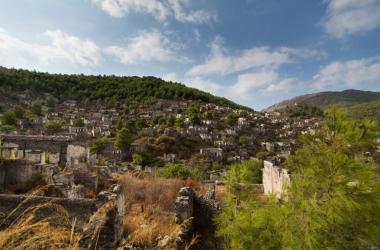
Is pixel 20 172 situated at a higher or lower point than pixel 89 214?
higher

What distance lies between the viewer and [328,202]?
587cm

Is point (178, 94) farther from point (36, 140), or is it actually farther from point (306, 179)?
point (306, 179)

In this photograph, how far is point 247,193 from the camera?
951 cm

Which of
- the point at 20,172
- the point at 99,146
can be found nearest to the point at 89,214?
the point at 20,172

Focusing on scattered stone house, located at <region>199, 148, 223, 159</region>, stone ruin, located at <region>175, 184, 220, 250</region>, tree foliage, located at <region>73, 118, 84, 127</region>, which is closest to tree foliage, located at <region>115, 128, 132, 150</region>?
scattered stone house, located at <region>199, 148, 223, 159</region>

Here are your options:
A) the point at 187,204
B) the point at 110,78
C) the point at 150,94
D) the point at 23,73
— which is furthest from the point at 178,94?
the point at 187,204

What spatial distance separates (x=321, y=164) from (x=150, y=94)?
Answer: 104826 millimetres

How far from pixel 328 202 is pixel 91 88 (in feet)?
356

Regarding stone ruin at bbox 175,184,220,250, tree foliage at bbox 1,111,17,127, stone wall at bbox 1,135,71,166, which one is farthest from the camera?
tree foliage at bbox 1,111,17,127

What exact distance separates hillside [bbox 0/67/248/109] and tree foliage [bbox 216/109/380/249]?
87191mm

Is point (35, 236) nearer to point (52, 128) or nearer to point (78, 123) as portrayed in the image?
point (52, 128)

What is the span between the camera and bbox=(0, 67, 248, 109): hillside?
303 ft

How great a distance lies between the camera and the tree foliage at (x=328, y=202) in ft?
18.9

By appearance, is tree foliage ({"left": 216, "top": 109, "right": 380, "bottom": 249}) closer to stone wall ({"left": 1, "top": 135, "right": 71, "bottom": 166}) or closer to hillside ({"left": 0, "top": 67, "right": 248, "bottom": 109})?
stone wall ({"left": 1, "top": 135, "right": 71, "bottom": 166})
